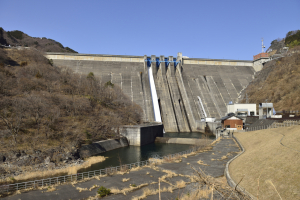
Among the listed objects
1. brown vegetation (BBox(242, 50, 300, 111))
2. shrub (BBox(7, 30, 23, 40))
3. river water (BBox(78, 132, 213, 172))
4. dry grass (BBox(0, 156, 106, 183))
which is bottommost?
river water (BBox(78, 132, 213, 172))

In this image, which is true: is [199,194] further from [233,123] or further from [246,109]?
[246,109]

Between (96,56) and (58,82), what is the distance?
1072 inches

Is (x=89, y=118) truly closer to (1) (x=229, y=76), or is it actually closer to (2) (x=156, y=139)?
(2) (x=156, y=139)

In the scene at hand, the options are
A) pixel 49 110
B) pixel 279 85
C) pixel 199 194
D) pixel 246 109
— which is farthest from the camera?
pixel 279 85

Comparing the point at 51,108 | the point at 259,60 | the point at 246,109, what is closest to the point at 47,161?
the point at 51,108

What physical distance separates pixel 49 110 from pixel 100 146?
8.52m

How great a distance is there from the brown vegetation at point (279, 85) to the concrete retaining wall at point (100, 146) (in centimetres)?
3601

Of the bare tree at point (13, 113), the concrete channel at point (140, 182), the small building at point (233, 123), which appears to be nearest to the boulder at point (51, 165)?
the bare tree at point (13, 113)

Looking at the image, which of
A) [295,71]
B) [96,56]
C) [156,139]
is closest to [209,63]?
[295,71]

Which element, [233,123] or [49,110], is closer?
[49,110]

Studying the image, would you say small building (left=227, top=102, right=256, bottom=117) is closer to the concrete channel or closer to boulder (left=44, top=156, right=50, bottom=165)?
the concrete channel

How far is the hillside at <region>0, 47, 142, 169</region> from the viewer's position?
24.5 metres

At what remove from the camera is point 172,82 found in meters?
62.6

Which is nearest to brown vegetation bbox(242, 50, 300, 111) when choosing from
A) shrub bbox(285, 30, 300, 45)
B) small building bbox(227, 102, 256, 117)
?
small building bbox(227, 102, 256, 117)
